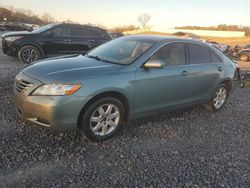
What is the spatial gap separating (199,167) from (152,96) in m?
1.45

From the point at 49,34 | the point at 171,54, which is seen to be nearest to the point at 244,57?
the point at 49,34

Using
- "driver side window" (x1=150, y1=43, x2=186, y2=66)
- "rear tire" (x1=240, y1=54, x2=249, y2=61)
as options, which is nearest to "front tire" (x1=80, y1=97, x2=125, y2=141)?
"driver side window" (x1=150, y1=43, x2=186, y2=66)

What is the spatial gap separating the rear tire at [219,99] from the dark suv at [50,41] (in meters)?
6.30

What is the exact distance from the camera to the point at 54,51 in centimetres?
1122

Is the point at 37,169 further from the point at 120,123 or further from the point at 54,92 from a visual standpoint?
the point at 120,123

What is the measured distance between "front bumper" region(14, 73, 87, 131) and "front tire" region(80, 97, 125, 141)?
184 mm

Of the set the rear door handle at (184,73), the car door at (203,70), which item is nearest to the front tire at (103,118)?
the rear door handle at (184,73)

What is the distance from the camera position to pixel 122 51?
5.25 meters

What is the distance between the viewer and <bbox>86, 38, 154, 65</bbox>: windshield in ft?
16.2

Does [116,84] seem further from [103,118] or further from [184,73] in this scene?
[184,73]

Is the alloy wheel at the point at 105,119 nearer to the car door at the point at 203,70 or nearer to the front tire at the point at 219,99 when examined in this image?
the car door at the point at 203,70

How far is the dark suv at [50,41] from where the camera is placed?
35.4 feet

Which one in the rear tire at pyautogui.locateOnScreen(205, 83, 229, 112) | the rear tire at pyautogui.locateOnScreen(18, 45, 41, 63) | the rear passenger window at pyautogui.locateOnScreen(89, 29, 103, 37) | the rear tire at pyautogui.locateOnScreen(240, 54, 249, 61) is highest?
the rear passenger window at pyautogui.locateOnScreen(89, 29, 103, 37)

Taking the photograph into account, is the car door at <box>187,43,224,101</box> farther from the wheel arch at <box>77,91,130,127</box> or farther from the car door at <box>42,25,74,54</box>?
the car door at <box>42,25,74,54</box>
